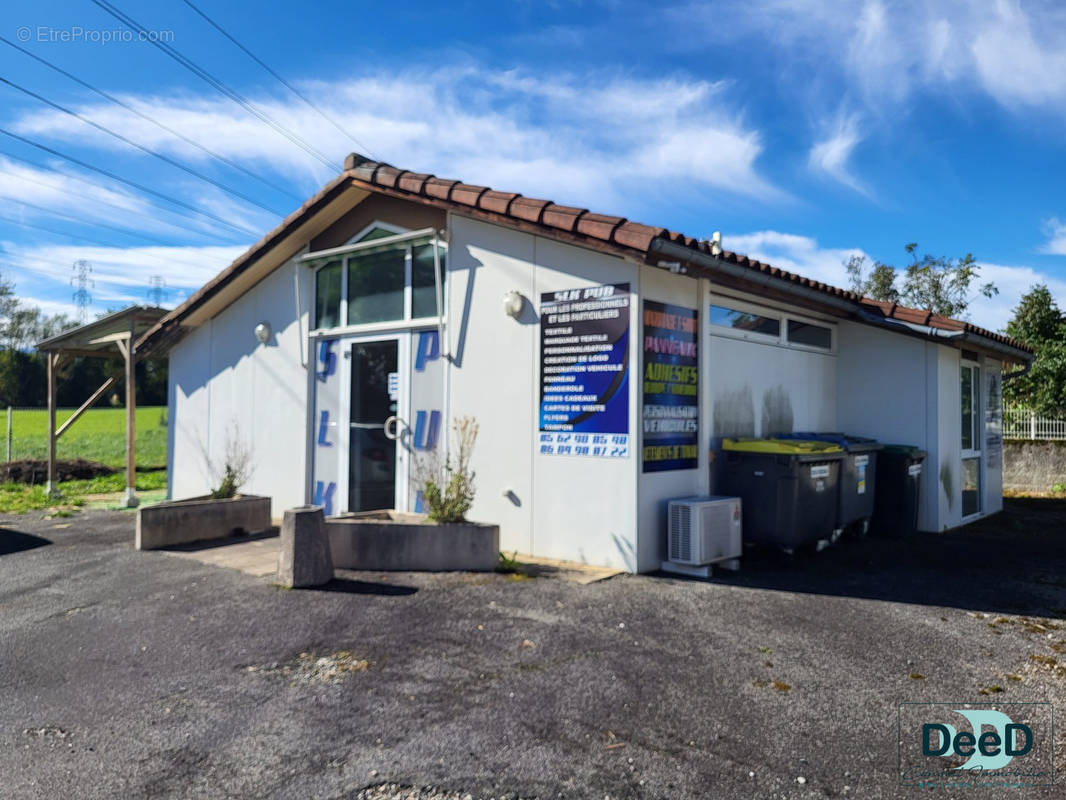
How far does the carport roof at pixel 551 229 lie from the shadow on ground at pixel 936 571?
8.23 ft

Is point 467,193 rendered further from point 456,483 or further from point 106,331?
point 106,331

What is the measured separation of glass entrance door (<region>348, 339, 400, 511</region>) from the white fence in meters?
13.4

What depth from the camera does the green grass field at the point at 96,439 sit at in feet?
61.1

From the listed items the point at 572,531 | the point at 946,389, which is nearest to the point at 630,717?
the point at 572,531

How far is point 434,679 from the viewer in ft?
13.1

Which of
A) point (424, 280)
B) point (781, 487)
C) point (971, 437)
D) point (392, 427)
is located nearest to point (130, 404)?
point (392, 427)

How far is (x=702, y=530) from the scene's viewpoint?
629 centimetres

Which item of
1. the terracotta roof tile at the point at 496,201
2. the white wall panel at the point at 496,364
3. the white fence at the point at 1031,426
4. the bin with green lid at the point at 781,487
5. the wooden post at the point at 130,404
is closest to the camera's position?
the bin with green lid at the point at 781,487

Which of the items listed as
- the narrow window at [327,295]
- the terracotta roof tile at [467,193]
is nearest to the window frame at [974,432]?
the terracotta roof tile at [467,193]

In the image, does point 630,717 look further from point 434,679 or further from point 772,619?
point 772,619

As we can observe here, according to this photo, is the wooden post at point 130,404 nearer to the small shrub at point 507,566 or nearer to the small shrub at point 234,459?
the small shrub at point 234,459

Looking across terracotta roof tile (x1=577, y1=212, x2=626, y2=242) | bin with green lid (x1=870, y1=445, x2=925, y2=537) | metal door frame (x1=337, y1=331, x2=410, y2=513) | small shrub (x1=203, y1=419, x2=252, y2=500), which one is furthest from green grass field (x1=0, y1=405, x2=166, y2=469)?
bin with green lid (x1=870, y1=445, x2=925, y2=537)

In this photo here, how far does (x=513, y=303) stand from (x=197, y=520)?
4.34 meters

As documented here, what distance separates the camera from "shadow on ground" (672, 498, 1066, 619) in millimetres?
5848
